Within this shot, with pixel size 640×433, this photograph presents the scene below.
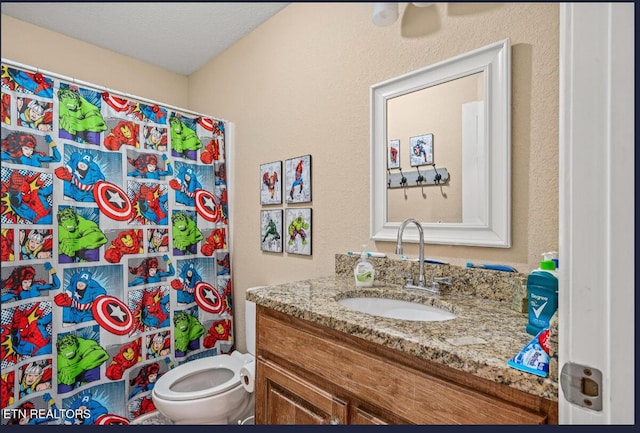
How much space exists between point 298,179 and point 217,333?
1165mm

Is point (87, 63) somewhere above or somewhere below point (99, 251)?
above

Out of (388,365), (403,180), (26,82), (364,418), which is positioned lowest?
(364,418)

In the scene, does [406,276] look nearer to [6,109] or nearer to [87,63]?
[6,109]

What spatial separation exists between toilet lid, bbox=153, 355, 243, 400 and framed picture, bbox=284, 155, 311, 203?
0.97 m

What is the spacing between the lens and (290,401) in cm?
107

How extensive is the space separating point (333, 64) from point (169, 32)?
118cm

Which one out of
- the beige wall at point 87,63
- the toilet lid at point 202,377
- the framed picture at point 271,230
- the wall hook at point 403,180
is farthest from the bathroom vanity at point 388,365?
the beige wall at point 87,63

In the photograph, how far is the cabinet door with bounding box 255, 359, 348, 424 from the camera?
94 cm

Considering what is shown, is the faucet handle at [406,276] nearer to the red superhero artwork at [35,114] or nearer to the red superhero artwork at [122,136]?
the red superhero artwork at [122,136]

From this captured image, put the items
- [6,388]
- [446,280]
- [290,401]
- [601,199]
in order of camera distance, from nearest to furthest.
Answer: [601,199] → [290,401] → [446,280] → [6,388]

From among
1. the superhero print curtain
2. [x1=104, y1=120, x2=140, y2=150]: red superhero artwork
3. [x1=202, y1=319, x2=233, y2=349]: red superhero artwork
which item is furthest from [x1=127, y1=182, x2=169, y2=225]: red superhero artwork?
[x1=202, y1=319, x2=233, y2=349]: red superhero artwork

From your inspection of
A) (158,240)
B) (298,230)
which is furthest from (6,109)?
(298,230)

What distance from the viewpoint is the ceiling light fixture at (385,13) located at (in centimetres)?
132

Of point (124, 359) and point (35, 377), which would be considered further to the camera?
point (124, 359)
